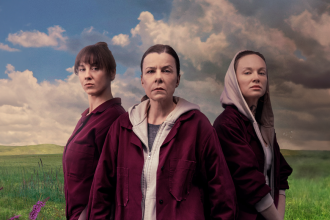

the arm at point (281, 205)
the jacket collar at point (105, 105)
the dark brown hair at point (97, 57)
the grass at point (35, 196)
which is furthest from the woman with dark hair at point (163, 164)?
the grass at point (35, 196)

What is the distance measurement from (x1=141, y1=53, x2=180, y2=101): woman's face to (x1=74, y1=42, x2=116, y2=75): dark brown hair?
2.40 feet

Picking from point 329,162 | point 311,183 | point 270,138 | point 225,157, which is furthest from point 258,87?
point 329,162

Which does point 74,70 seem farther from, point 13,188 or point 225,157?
point 13,188

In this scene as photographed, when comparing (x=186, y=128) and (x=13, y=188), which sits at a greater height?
(x=186, y=128)

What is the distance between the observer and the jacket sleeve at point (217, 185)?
2.29 meters

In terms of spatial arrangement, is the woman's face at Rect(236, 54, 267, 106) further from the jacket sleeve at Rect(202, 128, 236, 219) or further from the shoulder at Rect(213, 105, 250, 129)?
the jacket sleeve at Rect(202, 128, 236, 219)

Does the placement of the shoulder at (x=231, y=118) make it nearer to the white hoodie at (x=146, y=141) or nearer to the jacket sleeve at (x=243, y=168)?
the jacket sleeve at (x=243, y=168)

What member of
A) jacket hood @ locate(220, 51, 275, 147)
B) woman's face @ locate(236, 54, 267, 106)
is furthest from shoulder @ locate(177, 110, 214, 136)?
woman's face @ locate(236, 54, 267, 106)

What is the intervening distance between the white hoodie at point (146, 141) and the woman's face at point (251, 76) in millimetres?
689

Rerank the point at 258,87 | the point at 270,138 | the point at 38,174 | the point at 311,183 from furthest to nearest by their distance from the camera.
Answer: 1. the point at 311,183
2. the point at 38,174
3. the point at 270,138
4. the point at 258,87

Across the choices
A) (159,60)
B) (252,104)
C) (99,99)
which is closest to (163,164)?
(159,60)

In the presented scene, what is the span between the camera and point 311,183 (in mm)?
6688

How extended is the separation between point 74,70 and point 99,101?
46cm

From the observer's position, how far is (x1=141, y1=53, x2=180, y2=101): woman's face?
2367mm
